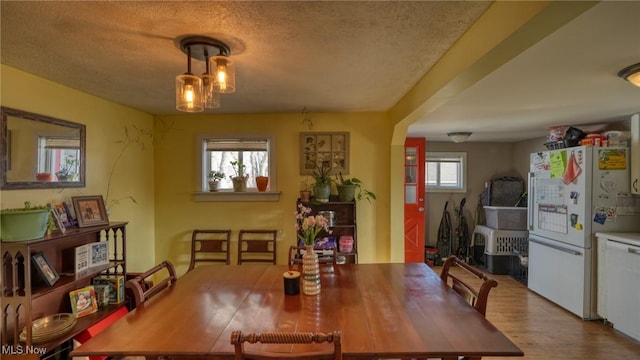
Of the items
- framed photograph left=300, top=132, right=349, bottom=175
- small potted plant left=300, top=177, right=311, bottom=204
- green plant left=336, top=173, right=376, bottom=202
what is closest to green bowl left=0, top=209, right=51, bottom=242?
small potted plant left=300, top=177, right=311, bottom=204

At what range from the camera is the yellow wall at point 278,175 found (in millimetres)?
3473

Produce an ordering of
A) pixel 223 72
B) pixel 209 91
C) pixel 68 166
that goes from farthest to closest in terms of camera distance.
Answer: pixel 68 166 < pixel 209 91 < pixel 223 72

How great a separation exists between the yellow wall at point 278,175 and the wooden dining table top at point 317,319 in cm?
150

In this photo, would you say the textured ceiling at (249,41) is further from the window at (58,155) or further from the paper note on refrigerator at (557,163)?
the paper note on refrigerator at (557,163)

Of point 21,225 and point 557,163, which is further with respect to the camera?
point 557,163

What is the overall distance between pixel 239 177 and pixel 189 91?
6.43 ft

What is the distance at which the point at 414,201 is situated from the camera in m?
4.68

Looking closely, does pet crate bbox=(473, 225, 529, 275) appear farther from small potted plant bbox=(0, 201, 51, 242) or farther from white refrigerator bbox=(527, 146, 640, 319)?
small potted plant bbox=(0, 201, 51, 242)

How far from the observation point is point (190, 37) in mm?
1565

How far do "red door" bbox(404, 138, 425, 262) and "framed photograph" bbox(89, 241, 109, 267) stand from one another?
3.74 m

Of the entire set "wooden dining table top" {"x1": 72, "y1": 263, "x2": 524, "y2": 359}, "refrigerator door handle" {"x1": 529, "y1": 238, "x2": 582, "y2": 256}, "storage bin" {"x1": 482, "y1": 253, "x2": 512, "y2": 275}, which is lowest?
"storage bin" {"x1": 482, "y1": 253, "x2": 512, "y2": 275}

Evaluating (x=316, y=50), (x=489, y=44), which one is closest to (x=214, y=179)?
(x=316, y=50)

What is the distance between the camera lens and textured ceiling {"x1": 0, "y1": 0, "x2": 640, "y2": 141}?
1.33m

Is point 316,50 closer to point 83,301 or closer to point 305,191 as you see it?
point 305,191
